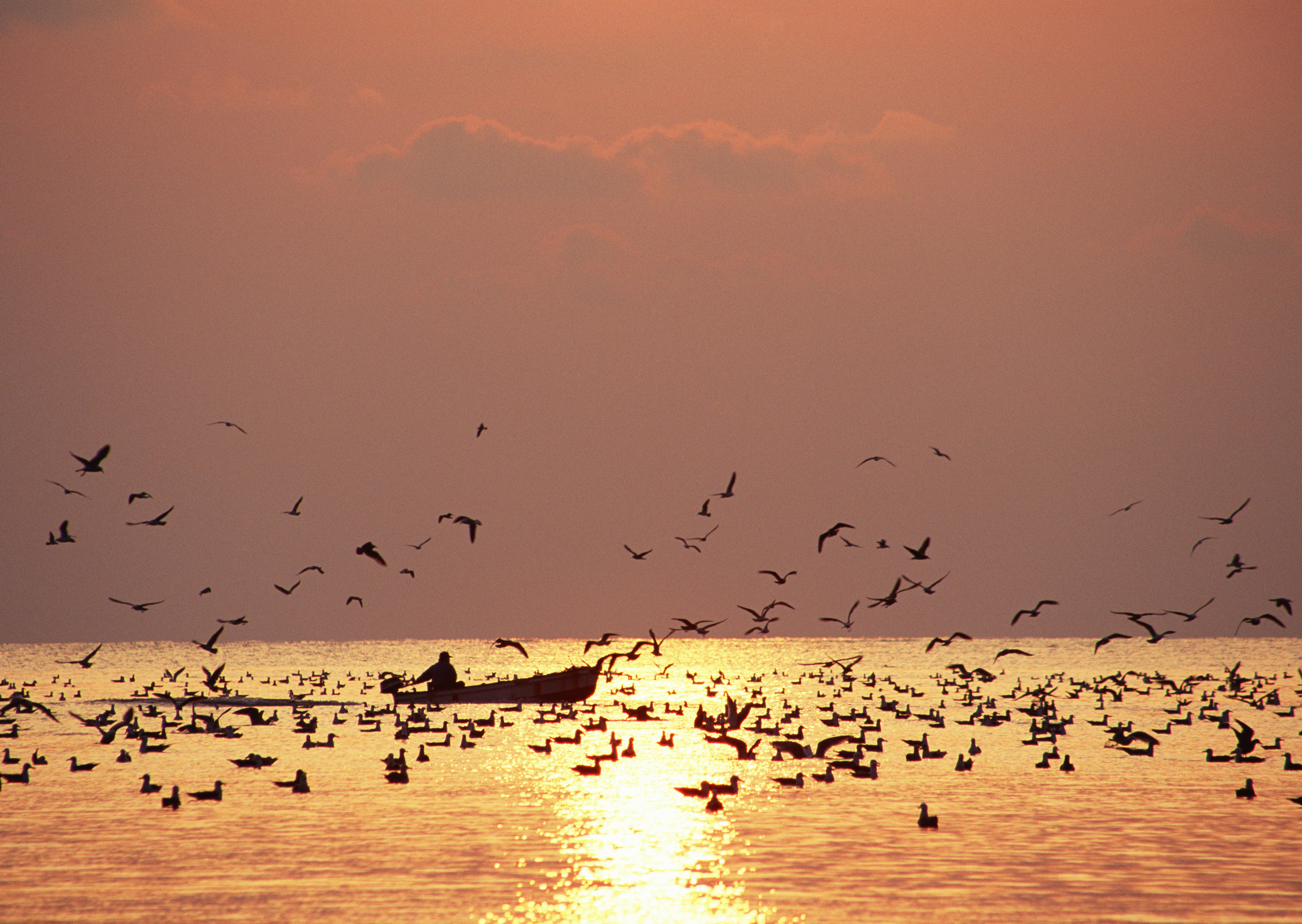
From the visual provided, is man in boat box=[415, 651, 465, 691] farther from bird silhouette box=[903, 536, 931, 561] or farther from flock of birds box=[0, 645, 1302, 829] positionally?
bird silhouette box=[903, 536, 931, 561]

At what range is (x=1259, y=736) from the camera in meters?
49.5

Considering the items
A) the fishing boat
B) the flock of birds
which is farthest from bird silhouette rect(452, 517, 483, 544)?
the fishing boat

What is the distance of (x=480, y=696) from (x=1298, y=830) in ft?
132

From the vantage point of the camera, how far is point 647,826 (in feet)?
95.1

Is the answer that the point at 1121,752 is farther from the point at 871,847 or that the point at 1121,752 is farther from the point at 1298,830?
the point at 871,847

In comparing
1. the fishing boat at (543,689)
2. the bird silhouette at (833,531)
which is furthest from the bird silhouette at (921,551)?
the fishing boat at (543,689)

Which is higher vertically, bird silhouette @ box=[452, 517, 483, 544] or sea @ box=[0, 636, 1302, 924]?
bird silhouette @ box=[452, 517, 483, 544]

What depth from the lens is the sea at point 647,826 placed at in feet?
71.6

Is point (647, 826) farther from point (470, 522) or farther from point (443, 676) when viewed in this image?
point (443, 676)

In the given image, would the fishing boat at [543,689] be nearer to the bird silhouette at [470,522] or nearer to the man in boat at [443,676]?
the man in boat at [443,676]

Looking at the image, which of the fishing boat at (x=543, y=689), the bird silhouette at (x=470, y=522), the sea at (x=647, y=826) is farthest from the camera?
the fishing boat at (x=543, y=689)

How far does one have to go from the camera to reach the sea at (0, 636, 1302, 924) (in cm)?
2181

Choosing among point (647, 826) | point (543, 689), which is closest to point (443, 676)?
point (543, 689)

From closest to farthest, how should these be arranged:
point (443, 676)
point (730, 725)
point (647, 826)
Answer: point (647, 826) → point (730, 725) → point (443, 676)
